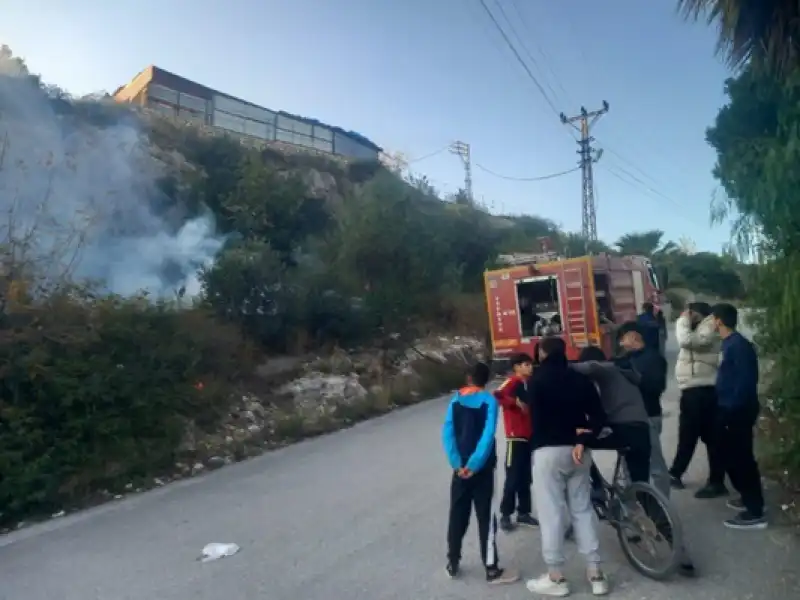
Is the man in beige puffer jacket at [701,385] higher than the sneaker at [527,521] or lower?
higher

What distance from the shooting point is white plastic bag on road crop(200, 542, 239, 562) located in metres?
5.79

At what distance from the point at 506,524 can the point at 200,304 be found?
8.32 m

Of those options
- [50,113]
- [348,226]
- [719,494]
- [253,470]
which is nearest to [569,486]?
[719,494]

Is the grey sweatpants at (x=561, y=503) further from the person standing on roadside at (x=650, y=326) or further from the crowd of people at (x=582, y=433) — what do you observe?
the person standing on roadside at (x=650, y=326)

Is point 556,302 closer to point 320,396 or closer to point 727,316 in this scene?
point 320,396

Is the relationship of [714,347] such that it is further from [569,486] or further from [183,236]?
[183,236]

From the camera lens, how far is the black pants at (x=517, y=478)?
5754 mm

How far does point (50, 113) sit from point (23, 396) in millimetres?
14549

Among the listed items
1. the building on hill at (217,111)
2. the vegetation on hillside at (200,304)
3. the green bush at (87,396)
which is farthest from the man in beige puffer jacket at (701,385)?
the building on hill at (217,111)

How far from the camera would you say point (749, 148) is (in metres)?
5.54

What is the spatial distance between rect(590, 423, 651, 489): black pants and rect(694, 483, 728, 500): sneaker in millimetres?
1499

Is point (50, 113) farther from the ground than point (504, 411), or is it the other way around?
point (50, 113)

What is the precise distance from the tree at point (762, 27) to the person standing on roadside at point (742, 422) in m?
2.12

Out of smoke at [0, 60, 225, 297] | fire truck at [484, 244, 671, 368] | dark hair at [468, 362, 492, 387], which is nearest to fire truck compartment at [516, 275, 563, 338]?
fire truck at [484, 244, 671, 368]
